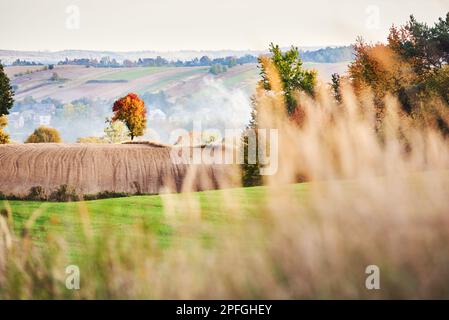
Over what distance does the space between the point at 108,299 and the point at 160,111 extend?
31958mm

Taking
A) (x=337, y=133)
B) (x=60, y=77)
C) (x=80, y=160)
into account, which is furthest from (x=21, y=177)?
(x=60, y=77)

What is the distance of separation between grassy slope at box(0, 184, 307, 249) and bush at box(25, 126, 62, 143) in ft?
106

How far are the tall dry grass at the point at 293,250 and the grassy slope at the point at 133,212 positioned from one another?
442 mm

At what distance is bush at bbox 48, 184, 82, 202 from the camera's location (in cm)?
2073

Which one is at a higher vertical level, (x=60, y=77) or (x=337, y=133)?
(x=60, y=77)

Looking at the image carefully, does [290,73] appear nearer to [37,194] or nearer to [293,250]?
[37,194]

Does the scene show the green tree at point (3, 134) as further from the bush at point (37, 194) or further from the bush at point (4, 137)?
the bush at point (37, 194)

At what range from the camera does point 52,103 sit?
131 feet

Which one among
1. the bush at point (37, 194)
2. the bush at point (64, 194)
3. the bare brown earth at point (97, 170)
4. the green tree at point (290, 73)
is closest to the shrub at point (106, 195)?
the bare brown earth at point (97, 170)

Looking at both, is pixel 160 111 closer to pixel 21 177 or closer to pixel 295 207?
pixel 21 177

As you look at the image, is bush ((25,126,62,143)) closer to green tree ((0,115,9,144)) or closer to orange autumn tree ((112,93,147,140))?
green tree ((0,115,9,144))

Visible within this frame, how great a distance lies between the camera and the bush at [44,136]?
142 ft

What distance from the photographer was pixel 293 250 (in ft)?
15.6
